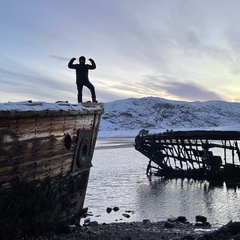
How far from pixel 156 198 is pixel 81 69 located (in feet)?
25.5

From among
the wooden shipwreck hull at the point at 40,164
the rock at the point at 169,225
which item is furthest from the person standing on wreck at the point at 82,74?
the rock at the point at 169,225

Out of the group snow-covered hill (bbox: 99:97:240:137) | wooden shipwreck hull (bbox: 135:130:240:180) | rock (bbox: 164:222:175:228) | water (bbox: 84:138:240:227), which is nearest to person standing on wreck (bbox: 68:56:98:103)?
water (bbox: 84:138:240:227)

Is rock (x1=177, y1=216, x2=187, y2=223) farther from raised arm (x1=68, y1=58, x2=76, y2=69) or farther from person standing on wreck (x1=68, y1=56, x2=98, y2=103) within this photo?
raised arm (x1=68, y1=58, x2=76, y2=69)

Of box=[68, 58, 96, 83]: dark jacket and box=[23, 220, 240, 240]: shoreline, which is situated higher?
box=[68, 58, 96, 83]: dark jacket

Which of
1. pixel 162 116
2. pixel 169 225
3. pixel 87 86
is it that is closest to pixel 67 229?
pixel 169 225

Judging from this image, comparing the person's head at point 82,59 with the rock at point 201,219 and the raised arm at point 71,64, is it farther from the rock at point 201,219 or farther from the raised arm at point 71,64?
the rock at point 201,219

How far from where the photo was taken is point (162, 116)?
125625mm

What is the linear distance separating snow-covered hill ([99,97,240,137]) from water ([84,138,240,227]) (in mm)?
72857

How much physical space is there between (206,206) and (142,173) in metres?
10.1

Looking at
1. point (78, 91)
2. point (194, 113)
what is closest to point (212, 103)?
point (194, 113)

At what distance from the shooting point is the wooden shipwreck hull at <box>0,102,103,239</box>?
7.61m

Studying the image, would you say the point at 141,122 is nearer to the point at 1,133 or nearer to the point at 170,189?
the point at 170,189

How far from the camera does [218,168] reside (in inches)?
904

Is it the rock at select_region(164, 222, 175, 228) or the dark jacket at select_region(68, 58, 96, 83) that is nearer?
the rock at select_region(164, 222, 175, 228)
